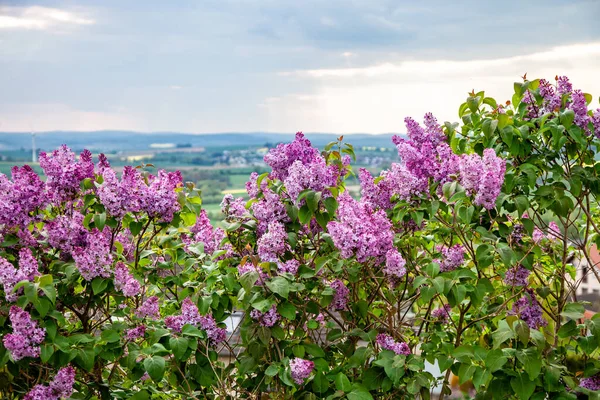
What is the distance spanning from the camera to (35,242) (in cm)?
222

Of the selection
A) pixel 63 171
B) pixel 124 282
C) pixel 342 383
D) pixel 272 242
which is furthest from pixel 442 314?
pixel 63 171

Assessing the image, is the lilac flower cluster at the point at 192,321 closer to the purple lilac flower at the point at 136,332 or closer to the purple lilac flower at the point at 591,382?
the purple lilac flower at the point at 136,332

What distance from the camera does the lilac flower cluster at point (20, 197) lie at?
2.11 metres

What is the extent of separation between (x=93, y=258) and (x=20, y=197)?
36cm

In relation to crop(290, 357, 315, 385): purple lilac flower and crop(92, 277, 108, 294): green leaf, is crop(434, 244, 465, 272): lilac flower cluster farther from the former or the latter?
crop(92, 277, 108, 294): green leaf

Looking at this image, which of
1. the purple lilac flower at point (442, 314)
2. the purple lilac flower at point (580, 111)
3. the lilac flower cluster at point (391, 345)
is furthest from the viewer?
the purple lilac flower at point (442, 314)

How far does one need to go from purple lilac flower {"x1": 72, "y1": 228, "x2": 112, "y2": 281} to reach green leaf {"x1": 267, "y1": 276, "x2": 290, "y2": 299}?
544mm

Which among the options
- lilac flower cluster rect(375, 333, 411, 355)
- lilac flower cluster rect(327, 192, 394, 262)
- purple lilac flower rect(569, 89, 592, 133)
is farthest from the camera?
purple lilac flower rect(569, 89, 592, 133)

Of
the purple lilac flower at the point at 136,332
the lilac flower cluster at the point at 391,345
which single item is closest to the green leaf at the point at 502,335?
the lilac flower cluster at the point at 391,345

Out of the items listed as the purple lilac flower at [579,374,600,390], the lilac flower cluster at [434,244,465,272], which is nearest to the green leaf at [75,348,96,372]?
the lilac flower cluster at [434,244,465,272]

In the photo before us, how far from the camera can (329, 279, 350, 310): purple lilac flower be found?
213 centimetres

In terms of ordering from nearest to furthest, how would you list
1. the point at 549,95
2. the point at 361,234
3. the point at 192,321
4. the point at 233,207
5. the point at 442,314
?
the point at 361,234
the point at 192,321
the point at 233,207
the point at 549,95
the point at 442,314

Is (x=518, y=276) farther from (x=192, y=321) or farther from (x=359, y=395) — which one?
(x=192, y=321)

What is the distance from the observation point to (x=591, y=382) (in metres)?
2.23
